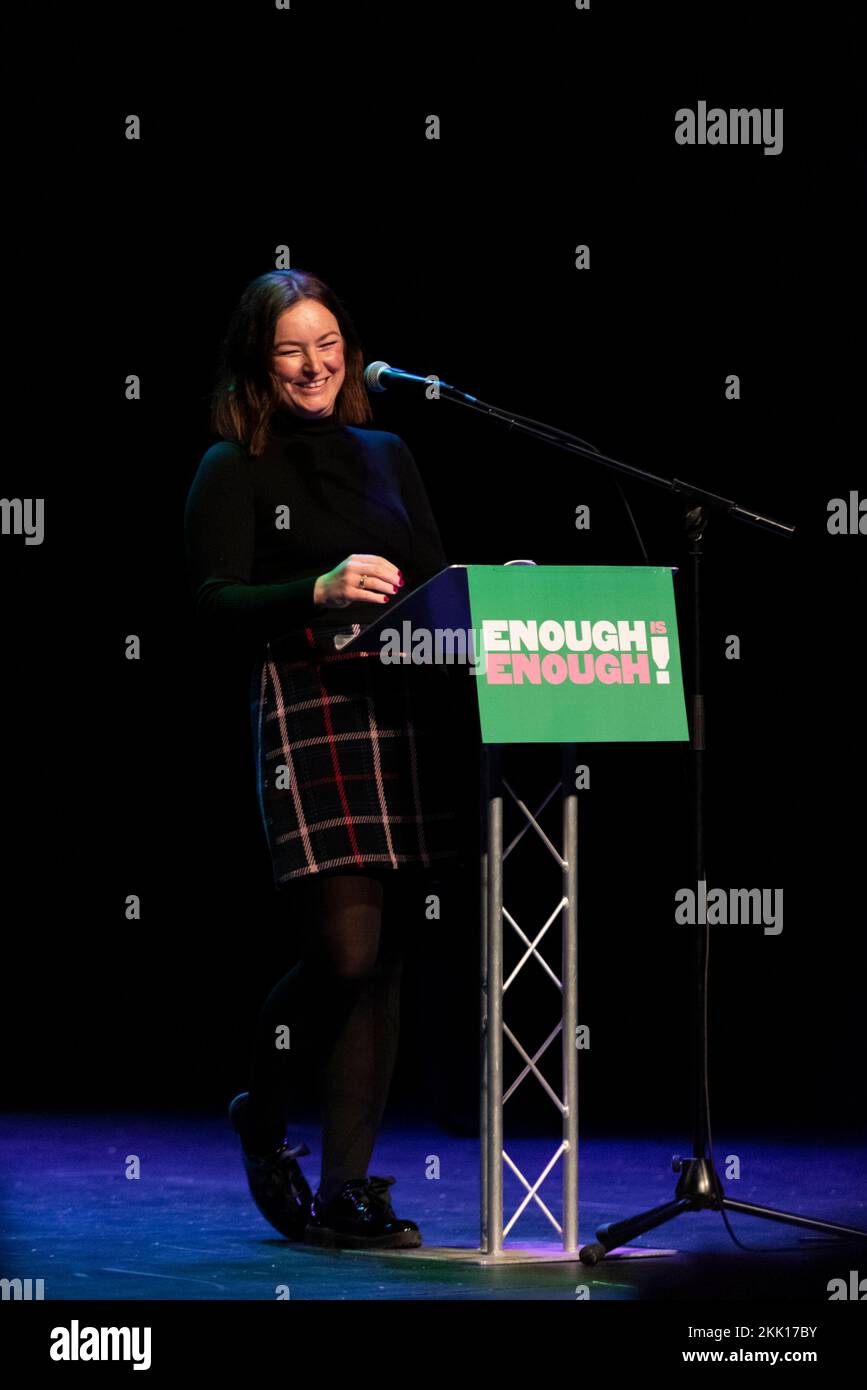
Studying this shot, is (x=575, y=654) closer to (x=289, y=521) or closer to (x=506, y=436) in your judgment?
(x=289, y=521)

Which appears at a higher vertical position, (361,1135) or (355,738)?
(355,738)

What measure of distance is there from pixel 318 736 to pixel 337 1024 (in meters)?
0.49

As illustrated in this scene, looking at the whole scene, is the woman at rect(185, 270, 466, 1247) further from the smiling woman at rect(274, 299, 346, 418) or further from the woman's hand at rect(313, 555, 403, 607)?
the woman's hand at rect(313, 555, 403, 607)

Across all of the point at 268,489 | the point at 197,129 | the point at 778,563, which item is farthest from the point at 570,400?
the point at 268,489

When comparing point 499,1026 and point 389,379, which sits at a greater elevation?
point 389,379

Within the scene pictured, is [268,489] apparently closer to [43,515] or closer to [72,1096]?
[43,515]

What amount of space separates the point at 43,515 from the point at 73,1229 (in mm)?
2339

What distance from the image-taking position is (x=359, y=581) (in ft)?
9.30

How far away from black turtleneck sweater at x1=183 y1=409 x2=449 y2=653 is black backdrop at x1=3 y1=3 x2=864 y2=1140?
63.3 inches

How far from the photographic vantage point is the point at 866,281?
4820mm

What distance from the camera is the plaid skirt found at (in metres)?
3.09

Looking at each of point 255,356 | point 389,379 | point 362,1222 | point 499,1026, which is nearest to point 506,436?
point 255,356

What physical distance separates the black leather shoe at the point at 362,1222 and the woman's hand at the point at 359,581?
0.99 meters

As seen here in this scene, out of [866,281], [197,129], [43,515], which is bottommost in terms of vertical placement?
[43,515]
